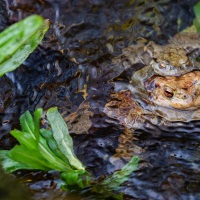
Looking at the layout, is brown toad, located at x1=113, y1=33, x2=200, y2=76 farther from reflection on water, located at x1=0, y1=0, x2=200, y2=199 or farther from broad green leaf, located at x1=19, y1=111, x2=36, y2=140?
broad green leaf, located at x1=19, y1=111, x2=36, y2=140

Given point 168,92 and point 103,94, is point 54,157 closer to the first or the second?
point 103,94

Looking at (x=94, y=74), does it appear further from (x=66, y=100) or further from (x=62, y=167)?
(x=62, y=167)

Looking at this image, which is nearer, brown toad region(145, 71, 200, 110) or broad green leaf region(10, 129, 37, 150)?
broad green leaf region(10, 129, 37, 150)

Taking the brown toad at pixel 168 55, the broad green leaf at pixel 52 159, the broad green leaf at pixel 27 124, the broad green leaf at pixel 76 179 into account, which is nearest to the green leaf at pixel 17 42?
the broad green leaf at pixel 27 124

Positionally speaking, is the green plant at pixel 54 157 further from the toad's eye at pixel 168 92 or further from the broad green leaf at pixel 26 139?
the toad's eye at pixel 168 92

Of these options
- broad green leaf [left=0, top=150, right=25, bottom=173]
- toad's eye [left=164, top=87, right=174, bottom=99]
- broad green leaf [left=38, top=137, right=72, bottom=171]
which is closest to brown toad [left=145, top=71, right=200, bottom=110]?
toad's eye [left=164, top=87, right=174, bottom=99]

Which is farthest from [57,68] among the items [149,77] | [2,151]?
[2,151]

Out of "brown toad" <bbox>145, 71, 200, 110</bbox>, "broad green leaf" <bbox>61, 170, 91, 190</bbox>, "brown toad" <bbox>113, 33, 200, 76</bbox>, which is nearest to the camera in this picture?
"broad green leaf" <bbox>61, 170, 91, 190</bbox>

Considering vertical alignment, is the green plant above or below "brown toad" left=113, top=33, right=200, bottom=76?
below

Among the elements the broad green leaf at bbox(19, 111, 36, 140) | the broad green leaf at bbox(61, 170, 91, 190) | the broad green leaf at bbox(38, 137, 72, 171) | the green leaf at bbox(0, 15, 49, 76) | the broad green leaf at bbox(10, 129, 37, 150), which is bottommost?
the broad green leaf at bbox(61, 170, 91, 190)
